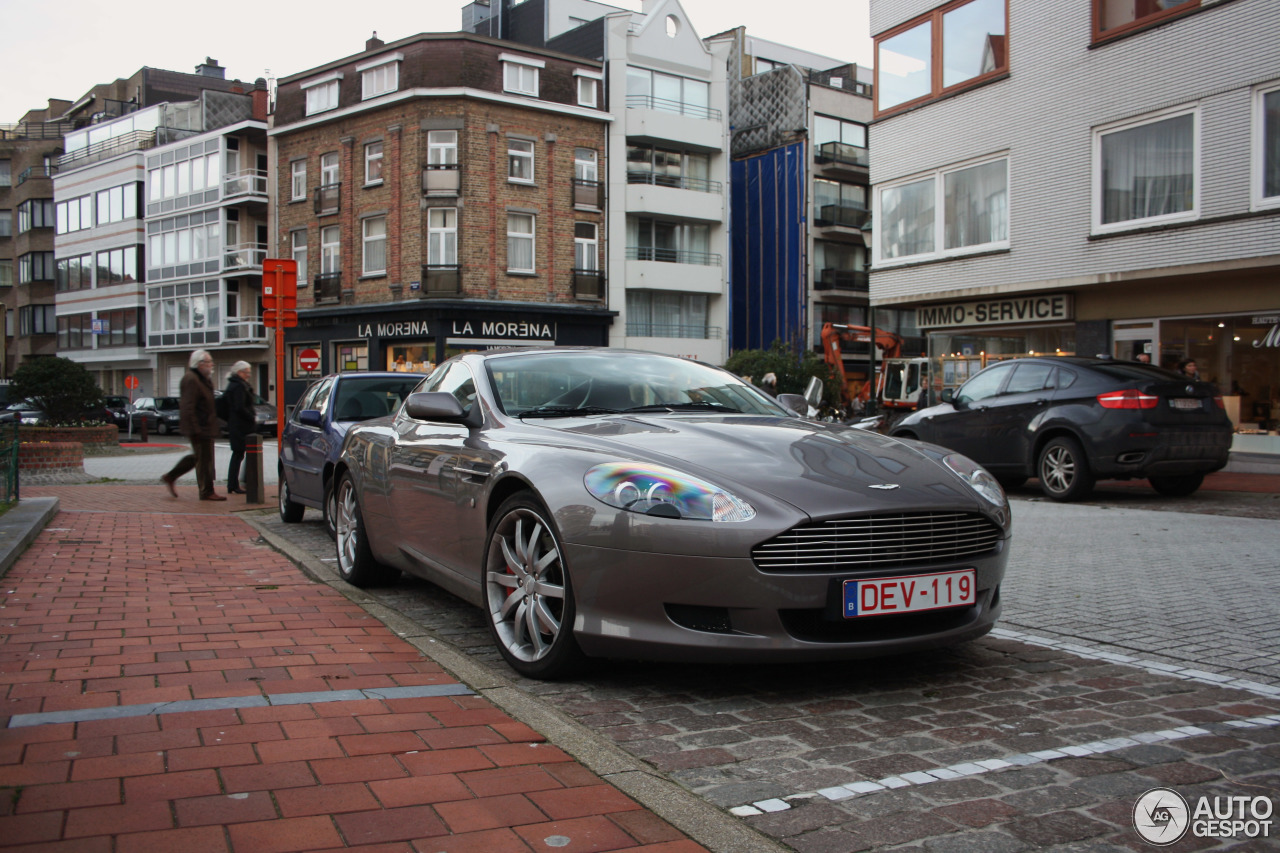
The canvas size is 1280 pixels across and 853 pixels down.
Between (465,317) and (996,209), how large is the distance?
815 inches

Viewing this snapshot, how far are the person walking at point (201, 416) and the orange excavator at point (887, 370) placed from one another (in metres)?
17.1

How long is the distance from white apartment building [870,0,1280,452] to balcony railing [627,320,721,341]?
18.1 meters

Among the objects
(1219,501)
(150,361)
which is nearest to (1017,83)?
(1219,501)

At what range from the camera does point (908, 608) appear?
12.2ft

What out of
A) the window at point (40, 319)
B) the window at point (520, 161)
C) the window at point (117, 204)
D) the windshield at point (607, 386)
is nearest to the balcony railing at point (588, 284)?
the window at point (520, 161)

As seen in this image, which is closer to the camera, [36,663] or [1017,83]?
[36,663]

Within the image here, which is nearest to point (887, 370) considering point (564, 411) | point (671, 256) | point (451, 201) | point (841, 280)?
point (671, 256)

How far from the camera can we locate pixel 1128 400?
10.7m

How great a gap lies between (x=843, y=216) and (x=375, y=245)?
2032 cm

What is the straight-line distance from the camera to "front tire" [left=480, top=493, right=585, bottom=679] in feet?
12.9

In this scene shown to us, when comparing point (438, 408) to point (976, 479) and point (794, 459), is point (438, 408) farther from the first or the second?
point (976, 479)

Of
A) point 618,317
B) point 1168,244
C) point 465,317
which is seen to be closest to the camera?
point 1168,244

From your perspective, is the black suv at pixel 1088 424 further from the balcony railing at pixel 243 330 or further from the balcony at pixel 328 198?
the balcony railing at pixel 243 330

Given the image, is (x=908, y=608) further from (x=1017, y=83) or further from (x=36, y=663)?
(x=1017, y=83)
